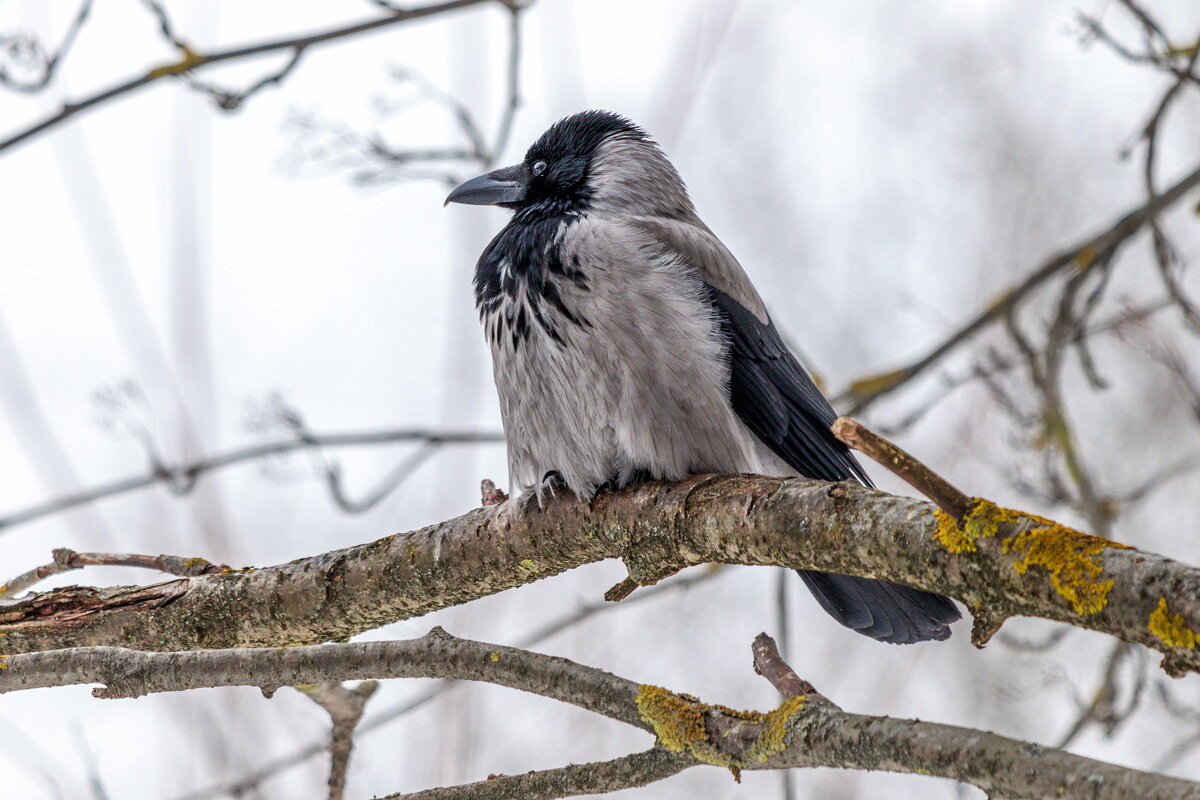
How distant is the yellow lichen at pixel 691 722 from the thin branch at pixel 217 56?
7.02ft

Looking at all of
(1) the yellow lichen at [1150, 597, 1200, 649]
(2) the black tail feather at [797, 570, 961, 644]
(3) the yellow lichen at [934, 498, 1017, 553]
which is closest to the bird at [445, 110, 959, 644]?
(2) the black tail feather at [797, 570, 961, 644]

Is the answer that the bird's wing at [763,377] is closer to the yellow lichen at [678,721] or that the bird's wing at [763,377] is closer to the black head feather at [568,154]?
the black head feather at [568,154]

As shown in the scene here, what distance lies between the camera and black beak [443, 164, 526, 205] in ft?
13.2

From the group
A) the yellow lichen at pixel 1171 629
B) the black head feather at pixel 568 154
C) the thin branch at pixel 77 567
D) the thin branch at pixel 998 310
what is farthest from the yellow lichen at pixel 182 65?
the yellow lichen at pixel 1171 629

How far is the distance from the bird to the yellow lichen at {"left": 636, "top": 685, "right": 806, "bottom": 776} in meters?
0.84

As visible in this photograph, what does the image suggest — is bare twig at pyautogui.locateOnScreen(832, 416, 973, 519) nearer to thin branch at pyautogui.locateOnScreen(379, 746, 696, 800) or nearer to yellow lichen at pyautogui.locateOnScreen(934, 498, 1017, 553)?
yellow lichen at pyautogui.locateOnScreen(934, 498, 1017, 553)

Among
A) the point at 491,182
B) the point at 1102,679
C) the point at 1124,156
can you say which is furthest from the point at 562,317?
the point at 1102,679

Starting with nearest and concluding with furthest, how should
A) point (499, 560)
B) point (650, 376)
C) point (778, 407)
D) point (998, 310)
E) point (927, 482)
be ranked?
point (927, 482) → point (499, 560) → point (650, 376) → point (778, 407) → point (998, 310)

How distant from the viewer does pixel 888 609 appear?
2951 millimetres

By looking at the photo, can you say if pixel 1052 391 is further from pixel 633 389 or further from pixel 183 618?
pixel 183 618

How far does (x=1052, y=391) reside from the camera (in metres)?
4.02

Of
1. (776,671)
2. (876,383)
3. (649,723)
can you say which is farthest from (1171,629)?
(876,383)

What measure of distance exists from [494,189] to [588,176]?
35 cm

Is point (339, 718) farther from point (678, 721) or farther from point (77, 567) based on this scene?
point (678, 721)
